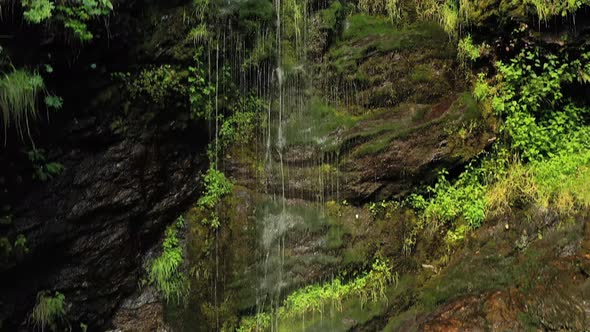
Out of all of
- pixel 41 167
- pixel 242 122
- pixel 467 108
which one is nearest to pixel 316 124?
pixel 242 122

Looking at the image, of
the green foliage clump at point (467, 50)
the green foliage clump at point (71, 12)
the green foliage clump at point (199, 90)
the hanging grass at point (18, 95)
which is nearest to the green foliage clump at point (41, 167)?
the hanging grass at point (18, 95)

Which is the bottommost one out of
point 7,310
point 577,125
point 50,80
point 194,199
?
point 7,310

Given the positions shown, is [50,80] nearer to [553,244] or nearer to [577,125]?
[553,244]

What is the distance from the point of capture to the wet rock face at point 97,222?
4508 mm

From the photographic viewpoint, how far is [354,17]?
617 centimetres

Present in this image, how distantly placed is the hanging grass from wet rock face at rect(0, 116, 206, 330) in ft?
2.04

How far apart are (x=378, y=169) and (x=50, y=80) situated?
144 inches

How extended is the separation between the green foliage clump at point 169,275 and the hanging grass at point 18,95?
6.23ft

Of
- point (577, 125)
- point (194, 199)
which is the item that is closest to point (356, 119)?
point (194, 199)

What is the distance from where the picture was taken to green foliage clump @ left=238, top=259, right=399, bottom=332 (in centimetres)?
516

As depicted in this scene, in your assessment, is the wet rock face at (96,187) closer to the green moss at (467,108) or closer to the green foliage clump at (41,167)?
the green foliage clump at (41,167)

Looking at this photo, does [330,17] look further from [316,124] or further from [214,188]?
[214,188]

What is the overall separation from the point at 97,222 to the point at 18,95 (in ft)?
4.96

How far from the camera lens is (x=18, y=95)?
13.4 ft
